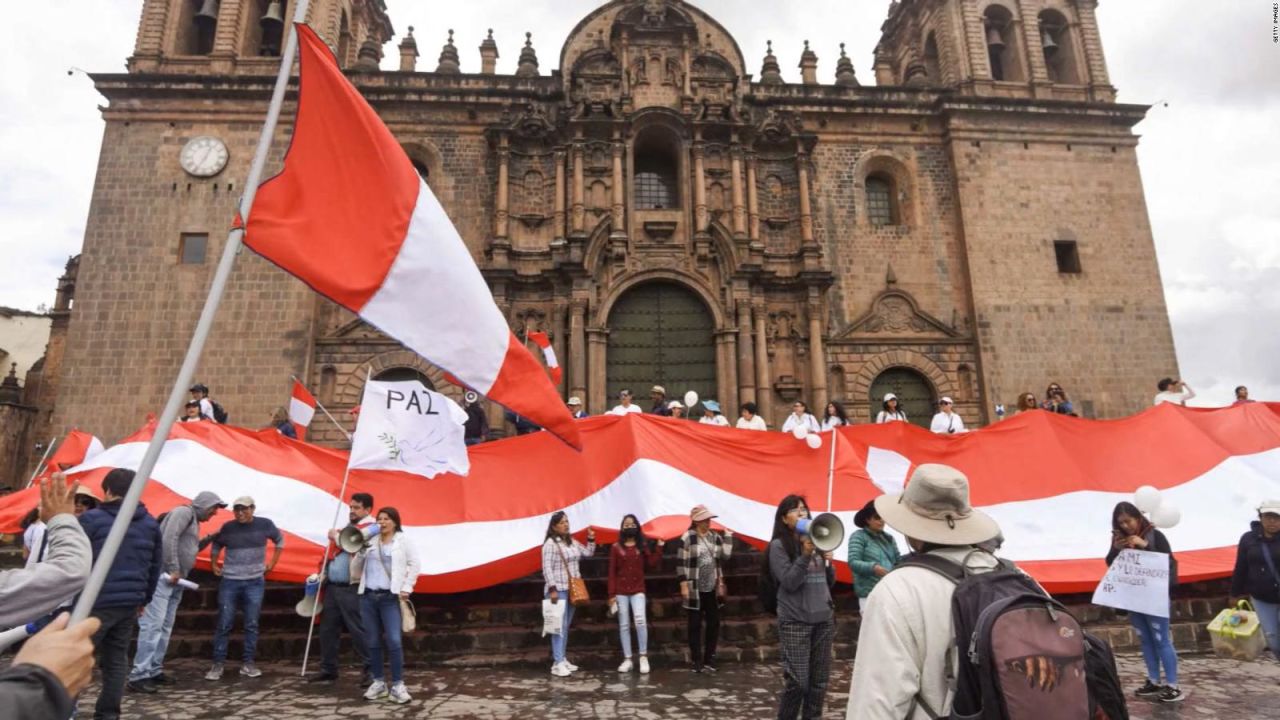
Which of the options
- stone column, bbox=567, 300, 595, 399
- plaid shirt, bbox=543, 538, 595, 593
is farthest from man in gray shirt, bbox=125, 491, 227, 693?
stone column, bbox=567, 300, 595, 399

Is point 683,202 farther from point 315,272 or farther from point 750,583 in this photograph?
point 315,272

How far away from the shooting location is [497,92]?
20047mm

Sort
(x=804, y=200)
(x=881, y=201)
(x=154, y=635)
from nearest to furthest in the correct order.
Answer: (x=154, y=635) → (x=804, y=200) → (x=881, y=201)

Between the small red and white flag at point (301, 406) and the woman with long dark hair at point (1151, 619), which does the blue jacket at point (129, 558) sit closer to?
the small red and white flag at point (301, 406)

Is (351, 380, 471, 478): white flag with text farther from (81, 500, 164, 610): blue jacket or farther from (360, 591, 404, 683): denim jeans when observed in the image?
(81, 500, 164, 610): blue jacket

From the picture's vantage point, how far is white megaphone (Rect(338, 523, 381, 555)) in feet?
22.8

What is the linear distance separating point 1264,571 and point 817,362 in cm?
1206

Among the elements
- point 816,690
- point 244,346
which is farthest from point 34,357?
point 816,690

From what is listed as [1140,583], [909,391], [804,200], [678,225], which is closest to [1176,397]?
[909,391]

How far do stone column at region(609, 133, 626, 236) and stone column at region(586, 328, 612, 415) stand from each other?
108 inches

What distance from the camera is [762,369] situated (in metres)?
17.8

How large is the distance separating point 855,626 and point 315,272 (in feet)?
24.8

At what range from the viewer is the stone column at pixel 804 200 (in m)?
19.1

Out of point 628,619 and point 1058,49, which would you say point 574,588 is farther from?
point 1058,49
